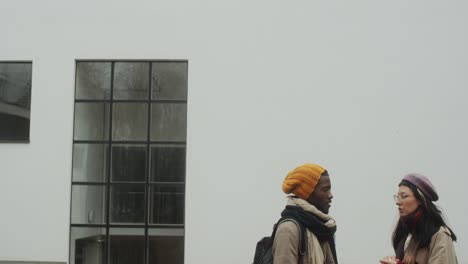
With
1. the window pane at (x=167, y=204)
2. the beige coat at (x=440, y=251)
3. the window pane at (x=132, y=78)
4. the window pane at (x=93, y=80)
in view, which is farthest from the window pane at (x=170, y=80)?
the beige coat at (x=440, y=251)

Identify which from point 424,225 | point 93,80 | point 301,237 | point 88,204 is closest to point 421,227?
point 424,225

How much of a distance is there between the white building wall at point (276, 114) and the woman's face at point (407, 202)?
3351 mm

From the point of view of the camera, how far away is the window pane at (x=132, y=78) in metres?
7.50

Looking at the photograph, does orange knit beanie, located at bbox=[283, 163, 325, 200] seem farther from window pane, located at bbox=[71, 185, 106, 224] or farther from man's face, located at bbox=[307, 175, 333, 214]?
window pane, located at bbox=[71, 185, 106, 224]

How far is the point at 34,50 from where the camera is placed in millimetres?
7543

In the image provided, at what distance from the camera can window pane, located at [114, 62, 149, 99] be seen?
7.50m

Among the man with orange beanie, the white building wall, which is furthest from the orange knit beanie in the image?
the white building wall

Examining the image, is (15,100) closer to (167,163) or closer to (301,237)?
(167,163)

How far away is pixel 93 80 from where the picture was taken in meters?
7.56

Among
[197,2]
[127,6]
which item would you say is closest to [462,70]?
[197,2]

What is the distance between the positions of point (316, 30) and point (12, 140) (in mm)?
4145

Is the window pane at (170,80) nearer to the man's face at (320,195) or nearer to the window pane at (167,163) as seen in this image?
the window pane at (167,163)

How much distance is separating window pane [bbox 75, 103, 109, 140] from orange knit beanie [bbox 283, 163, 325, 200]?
4389 millimetres

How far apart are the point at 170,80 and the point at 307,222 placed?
428cm
